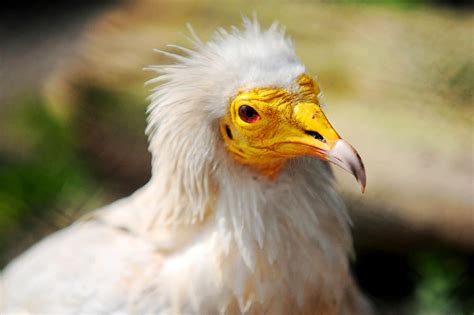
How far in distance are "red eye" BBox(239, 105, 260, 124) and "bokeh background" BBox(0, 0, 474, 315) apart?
145 centimetres

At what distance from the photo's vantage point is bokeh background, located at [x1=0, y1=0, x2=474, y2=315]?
4.27 metres

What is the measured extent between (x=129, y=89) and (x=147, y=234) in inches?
111

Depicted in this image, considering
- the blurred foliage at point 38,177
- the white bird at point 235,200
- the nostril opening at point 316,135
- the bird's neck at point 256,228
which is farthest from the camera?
the blurred foliage at point 38,177

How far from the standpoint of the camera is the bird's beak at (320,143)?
86.5 inches

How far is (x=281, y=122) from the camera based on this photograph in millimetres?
2369

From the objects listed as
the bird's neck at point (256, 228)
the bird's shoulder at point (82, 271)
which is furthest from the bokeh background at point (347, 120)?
the bird's shoulder at point (82, 271)

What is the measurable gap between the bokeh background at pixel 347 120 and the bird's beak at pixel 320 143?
1354 mm

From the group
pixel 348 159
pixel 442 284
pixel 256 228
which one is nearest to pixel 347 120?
pixel 442 284

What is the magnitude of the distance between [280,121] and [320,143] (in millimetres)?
172

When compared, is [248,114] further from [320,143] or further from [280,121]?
[320,143]

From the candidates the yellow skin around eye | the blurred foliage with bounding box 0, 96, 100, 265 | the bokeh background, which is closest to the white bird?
the yellow skin around eye

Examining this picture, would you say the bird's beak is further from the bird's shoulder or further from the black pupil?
the bird's shoulder

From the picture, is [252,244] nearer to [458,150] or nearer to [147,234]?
[147,234]

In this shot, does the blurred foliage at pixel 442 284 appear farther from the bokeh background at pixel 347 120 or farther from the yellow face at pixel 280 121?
the yellow face at pixel 280 121
